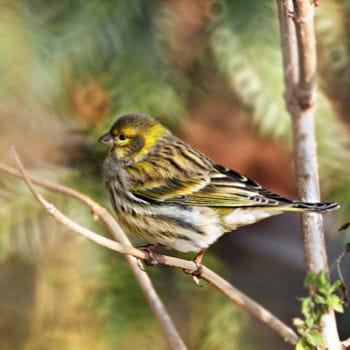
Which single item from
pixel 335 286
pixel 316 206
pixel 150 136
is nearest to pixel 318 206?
pixel 316 206

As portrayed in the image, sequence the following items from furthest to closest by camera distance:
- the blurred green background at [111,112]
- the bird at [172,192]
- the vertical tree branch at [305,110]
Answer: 1. the blurred green background at [111,112]
2. the bird at [172,192]
3. the vertical tree branch at [305,110]

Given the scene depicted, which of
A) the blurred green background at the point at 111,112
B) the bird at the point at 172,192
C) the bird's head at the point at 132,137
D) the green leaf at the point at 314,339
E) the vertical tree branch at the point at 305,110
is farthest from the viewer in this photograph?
the blurred green background at the point at 111,112

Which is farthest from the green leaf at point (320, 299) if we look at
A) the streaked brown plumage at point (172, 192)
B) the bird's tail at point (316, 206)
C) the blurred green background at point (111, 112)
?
the blurred green background at point (111, 112)

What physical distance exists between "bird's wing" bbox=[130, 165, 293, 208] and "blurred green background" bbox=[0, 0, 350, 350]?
46 centimetres

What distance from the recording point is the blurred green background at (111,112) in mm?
2406

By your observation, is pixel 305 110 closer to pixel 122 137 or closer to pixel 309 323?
pixel 309 323

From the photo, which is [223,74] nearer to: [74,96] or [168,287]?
[74,96]

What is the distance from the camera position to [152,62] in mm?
2490

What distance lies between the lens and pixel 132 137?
7.27 feet

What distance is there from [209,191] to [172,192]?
94mm

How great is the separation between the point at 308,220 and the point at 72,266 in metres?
1.30

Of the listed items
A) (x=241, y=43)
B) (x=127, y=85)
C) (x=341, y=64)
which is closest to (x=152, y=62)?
(x=127, y=85)

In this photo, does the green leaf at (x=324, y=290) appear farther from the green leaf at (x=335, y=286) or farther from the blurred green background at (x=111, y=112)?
the blurred green background at (x=111, y=112)

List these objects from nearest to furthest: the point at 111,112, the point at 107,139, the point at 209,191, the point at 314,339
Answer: the point at 314,339 → the point at 209,191 → the point at 107,139 → the point at 111,112
